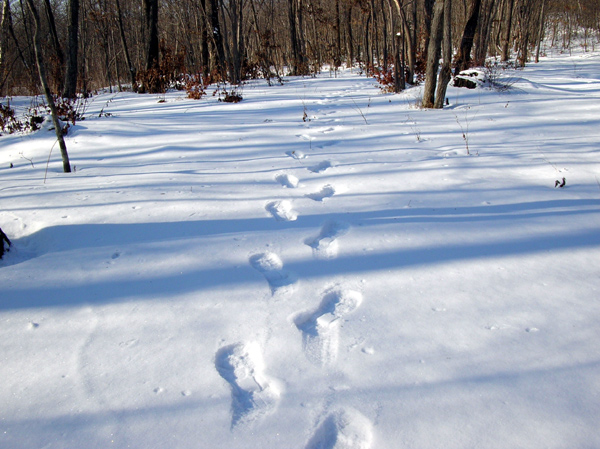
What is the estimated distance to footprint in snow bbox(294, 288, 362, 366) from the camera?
1602 mm

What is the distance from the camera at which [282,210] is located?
117 inches

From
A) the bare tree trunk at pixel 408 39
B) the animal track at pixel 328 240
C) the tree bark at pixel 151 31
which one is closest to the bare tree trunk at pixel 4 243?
the animal track at pixel 328 240

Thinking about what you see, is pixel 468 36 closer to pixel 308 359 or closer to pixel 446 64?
pixel 446 64

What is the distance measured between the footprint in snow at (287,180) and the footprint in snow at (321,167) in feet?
0.99

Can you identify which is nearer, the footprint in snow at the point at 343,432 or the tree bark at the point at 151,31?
the footprint in snow at the point at 343,432

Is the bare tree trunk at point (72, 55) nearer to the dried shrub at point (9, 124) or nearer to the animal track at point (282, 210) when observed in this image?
the dried shrub at point (9, 124)

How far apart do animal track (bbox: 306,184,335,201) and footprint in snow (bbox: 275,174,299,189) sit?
0.28m

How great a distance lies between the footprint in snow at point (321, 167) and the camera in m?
3.84

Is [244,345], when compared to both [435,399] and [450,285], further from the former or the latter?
[450,285]

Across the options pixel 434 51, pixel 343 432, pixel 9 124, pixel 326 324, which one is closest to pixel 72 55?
pixel 9 124

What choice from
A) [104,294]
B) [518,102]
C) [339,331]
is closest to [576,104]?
[518,102]

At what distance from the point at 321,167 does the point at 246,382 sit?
2770mm

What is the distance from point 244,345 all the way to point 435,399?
0.81 m

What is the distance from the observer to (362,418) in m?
1.29
